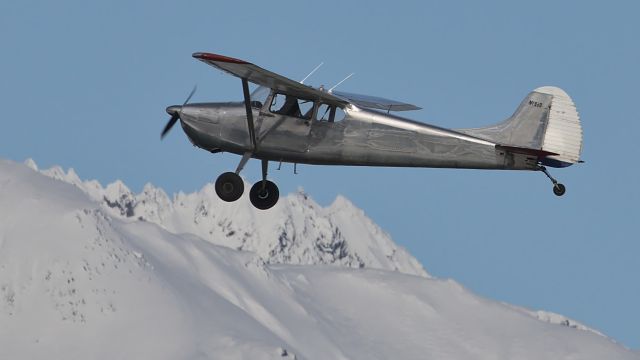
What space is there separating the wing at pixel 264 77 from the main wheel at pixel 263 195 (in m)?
2.26

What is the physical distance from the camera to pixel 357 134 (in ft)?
107

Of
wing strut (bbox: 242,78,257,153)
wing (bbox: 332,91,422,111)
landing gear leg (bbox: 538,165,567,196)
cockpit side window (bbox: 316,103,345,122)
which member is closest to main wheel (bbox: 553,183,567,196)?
landing gear leg (bbox: 538,165,567,196)

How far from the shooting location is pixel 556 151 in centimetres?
3180

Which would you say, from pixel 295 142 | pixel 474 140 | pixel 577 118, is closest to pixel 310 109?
pixel 295 142

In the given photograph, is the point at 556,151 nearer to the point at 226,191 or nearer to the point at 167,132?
the point at 226,191

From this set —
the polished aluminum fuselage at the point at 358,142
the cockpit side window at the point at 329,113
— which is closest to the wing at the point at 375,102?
the cockpit side window at the point at 329,113

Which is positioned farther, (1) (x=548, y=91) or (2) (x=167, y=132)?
(2) (x=167, y=132)

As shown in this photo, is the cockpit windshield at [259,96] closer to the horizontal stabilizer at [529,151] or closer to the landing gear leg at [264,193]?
the landing gear leg at [264,193]

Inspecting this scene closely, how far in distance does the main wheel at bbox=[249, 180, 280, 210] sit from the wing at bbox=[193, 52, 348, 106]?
88.9 inches

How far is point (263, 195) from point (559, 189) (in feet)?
20.6

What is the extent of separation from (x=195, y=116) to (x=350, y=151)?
11.0ft

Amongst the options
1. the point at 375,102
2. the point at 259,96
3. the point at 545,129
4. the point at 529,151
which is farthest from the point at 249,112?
the point at 545,129

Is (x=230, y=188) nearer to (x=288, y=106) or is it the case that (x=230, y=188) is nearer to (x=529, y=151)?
(x=288, y=106)

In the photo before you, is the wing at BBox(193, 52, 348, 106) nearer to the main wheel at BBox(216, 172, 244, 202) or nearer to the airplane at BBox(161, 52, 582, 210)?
the airplane at BBox(161, 52, 582, 210)
